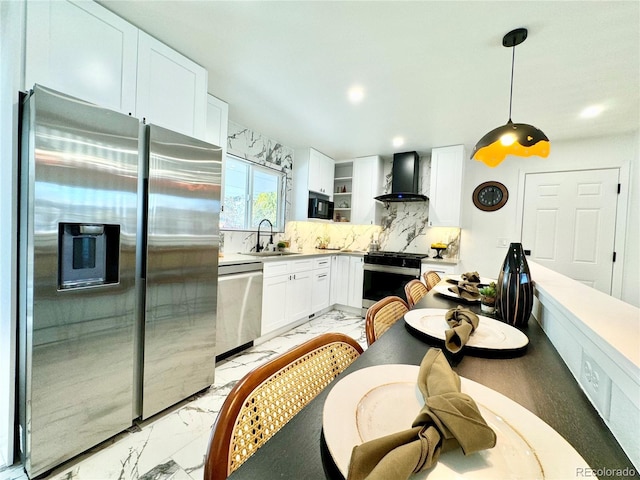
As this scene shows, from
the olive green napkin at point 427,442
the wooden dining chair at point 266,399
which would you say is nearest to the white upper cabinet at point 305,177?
the wooden dining chair at point 266,399

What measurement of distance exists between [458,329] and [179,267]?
158cm

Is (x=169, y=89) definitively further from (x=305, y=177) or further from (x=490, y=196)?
(x=490, y=196)

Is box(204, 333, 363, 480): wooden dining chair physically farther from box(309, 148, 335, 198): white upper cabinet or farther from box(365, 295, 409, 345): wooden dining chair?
box(309, 148, 335, 198): white upper cabinet

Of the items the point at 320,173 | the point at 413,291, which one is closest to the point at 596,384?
the point at 413,291

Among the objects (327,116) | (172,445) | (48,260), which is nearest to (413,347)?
(172,445)

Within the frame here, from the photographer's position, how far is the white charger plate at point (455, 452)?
39 centimetres

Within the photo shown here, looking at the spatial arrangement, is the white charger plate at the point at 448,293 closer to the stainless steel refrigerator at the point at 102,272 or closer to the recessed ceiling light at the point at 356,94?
the stainless steel refrigerator at the point at 102,272

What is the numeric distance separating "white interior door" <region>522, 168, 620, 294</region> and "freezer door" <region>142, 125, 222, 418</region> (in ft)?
12.6

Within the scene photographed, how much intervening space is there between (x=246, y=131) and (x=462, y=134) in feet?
8.54

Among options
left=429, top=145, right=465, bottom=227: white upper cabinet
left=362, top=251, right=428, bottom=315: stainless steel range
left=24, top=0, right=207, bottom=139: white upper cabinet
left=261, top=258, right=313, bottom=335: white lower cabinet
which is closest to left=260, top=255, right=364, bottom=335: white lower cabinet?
left=261, top=258, right=313, bottom=335: white lower cabinet

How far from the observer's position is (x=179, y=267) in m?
1.70

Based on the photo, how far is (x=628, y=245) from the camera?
293cm

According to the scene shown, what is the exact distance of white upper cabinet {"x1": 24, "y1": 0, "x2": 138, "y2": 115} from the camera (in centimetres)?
130

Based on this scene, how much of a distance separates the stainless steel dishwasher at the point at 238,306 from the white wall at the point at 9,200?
111cm
